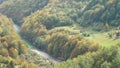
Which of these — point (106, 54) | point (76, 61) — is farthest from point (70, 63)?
point (106, 54)

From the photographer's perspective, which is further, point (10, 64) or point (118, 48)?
point (10, 64)

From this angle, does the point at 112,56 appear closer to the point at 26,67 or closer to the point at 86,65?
→ the point at 86,65

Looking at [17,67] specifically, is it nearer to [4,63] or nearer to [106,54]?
[4,63]

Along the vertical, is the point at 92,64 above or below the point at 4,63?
above

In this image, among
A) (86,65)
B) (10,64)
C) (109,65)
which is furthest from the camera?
(10,64)

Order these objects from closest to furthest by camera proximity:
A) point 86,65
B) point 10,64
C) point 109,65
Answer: point 109,65
point 86,65
point 10,64

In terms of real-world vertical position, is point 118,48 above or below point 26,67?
A: above

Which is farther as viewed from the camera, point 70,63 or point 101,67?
point 70,63

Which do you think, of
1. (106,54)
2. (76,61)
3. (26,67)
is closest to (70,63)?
(76,61)
